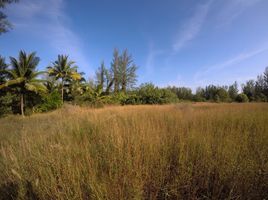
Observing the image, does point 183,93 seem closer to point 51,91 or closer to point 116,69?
point 116,69

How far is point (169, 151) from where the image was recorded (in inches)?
97.7

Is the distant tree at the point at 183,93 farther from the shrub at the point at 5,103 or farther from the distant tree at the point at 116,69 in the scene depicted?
the shrub at the point at 5,103

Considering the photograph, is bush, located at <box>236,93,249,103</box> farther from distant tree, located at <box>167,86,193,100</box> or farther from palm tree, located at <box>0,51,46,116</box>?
palm tree, located at <box>0,51,46,116</box>

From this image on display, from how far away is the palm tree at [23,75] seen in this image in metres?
18.3

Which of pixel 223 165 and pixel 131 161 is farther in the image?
pixel 131 161

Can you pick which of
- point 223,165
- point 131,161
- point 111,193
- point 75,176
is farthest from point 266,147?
point 75,176

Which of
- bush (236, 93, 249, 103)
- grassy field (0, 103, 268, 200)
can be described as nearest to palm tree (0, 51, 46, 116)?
grassy field (0, 103, 268, 200)

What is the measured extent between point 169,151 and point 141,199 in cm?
98

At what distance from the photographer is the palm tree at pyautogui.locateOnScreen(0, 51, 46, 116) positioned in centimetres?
1833

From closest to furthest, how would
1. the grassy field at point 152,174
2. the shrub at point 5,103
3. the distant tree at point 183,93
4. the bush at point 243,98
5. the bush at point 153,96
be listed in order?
1. the grassy field at point 152,174
2. the shrub at point 5,103
3. the bush at point 153,96
4. the bush at point 243,98
5. the distant tree at point 183,93

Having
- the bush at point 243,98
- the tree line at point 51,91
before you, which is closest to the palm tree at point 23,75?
the tree line at point 51,91

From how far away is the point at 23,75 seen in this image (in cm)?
1892

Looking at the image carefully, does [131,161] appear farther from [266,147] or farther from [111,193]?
[266,147]

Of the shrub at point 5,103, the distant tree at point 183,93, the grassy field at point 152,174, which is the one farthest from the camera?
the distant tree at point 183,93
